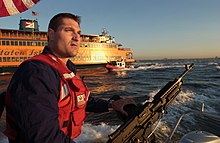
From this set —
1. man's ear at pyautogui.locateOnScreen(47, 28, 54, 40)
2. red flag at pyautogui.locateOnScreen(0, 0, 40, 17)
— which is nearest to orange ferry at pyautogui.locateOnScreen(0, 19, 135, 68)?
red flag at pyautogui.locateOnScreen(0, 0, 40, 17)

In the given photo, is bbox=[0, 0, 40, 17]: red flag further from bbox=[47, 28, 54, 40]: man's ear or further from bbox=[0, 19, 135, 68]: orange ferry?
bbox=[0, 19, 135, 68]: orange ferry

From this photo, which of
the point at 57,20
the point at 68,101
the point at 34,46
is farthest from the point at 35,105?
the point at 34,46

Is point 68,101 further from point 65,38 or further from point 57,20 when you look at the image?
point 57,20

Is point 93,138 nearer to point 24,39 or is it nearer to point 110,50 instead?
point 24,39

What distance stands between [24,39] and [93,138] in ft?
→ 130

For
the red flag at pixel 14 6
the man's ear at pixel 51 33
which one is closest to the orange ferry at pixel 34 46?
the red flag at pixel 14 6

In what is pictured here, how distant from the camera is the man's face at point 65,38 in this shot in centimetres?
187

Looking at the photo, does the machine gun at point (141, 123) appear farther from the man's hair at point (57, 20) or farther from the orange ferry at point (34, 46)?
the orange ferry at point (34, 46)

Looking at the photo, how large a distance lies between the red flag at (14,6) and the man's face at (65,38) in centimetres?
237

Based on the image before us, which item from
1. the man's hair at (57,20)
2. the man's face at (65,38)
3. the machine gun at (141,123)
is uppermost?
the man's hair at (57,20)

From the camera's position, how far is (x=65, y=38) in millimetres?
1881

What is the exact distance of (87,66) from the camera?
162ft

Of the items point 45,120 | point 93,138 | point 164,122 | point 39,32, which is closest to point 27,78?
point 45,120

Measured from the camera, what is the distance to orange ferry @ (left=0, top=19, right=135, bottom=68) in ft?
126
